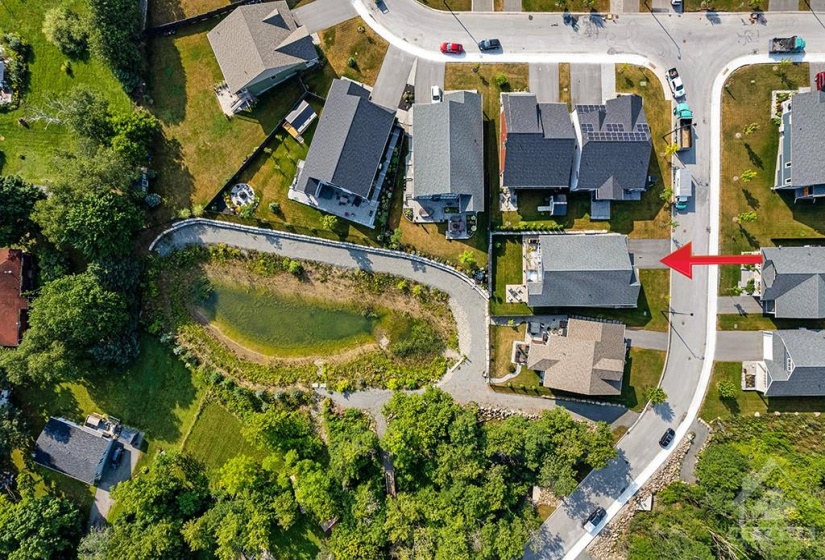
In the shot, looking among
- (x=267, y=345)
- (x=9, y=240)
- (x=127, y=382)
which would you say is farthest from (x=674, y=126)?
(x=9, y=240)

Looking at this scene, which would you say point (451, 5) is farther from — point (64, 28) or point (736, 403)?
point (736, 403)

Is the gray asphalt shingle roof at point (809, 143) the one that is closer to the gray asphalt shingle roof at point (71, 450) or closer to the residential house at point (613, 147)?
the residential house at point (613, 147)

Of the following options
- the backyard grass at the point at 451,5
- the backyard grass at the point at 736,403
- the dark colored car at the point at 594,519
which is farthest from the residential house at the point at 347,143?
the backyard grass at the point at 736,403

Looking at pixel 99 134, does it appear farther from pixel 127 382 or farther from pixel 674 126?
pixel 674 126

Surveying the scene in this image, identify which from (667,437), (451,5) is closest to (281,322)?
(451,5)

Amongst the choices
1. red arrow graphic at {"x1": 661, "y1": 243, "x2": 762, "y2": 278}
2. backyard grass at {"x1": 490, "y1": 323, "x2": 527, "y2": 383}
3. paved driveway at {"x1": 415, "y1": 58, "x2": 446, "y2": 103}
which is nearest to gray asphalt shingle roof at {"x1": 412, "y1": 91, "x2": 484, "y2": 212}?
paved driveway at {"x1": 415, "y1": 58, "x2": 446, "y2": 103}

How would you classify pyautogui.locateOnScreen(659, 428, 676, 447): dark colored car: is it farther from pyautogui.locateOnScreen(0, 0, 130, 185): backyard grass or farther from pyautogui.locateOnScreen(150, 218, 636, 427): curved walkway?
pyautogui.locateOnScreen(0, 0, 130, 185): backyard grass
